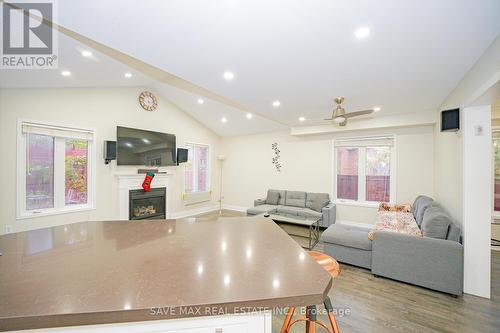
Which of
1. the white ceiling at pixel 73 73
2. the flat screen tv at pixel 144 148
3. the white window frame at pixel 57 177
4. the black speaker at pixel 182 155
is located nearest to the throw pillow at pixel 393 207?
the black speaker at pixel 182 155

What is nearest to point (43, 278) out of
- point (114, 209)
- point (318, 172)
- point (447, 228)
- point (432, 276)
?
point (432, 276)

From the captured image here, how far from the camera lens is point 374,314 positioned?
2.09 metres

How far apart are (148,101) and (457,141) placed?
19.5 feet

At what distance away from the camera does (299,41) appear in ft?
6.95

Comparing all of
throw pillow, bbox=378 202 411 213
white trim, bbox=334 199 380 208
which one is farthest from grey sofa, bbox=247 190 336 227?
throw pillow, bbox=378 202 411 213

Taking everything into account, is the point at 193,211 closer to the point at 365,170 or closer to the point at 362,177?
the point at 362,177

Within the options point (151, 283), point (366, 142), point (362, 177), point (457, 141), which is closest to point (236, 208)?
point (362, 177)

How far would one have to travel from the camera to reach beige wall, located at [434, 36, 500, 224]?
2062 mm

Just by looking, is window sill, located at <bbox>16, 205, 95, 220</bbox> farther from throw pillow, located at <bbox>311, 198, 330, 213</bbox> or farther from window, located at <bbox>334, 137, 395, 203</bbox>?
window, located at <bbox>334, 137, 395, 203</bbox>

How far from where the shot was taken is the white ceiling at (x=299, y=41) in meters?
1.70

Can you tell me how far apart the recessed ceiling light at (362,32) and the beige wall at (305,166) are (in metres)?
3.50

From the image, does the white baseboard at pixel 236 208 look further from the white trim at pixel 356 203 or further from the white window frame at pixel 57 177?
the white window frame at pixel 57 177

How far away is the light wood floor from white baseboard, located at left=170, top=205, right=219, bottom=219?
440cm

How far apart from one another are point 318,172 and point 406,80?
10.5ft
